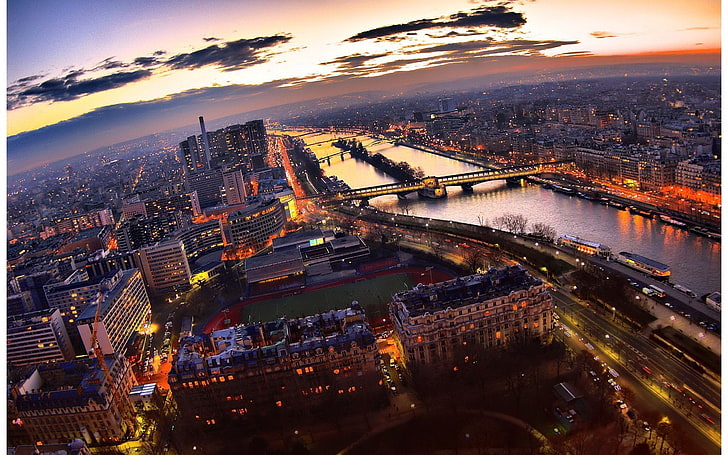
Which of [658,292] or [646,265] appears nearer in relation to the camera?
[658,292]

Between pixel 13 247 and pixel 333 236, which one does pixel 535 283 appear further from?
pixel 13 247

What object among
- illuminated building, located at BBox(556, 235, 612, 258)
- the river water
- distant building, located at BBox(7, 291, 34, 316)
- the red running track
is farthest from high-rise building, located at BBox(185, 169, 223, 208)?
illuminated building, located at BBox(556, 235, 612, 258)

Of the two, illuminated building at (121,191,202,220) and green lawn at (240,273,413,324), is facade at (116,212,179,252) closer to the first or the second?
illuminated building at (121,191,202,220)

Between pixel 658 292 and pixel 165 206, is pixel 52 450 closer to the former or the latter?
pixel 658 292

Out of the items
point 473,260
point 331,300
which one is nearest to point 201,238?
point 331,300

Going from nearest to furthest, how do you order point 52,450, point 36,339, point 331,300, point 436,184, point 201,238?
point 52,450
point 36,339
point 331,300
point 201,238
point 436,184

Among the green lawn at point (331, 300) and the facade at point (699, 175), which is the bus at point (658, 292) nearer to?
the green lawn at point (331, 300)
